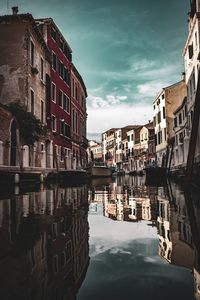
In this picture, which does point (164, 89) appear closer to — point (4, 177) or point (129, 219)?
point (4, 177)

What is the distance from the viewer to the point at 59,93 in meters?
31.2

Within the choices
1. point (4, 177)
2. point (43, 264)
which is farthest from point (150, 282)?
point (4, 177)

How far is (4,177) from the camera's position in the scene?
1340 centimetres

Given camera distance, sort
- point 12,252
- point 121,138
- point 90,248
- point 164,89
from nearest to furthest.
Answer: point 12,252
point 90,248
point 164,89
point 121,138

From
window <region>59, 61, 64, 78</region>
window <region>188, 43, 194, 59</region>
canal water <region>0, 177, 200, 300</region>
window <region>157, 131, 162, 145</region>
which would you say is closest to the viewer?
canal water <region>0, 177, 200, 300</region>

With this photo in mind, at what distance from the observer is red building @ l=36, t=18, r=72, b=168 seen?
27.9 meters

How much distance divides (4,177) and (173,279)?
39.1 feet

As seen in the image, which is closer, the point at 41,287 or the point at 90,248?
the point at 41,287

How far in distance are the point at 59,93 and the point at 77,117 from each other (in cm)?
938

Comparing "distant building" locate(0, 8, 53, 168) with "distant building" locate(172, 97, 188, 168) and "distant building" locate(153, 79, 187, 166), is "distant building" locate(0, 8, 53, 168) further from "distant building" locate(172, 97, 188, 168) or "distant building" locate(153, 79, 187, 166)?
"distant building" locate(153, 79, 187, 166)

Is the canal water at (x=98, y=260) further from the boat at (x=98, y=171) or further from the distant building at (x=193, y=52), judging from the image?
the boat at (x=98, y=171)

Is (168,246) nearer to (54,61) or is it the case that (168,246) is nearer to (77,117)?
(54,61)

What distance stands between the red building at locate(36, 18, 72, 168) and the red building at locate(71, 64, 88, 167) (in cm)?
232

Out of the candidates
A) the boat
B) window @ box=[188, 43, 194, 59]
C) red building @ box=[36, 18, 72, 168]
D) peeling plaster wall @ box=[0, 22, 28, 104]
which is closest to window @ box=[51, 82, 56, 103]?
red building @ box=[36, 18, 72, 168]
